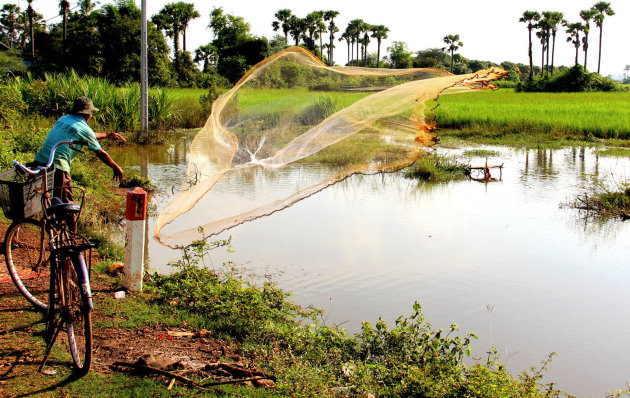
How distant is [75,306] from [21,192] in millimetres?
908

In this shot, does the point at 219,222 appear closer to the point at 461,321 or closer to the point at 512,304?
the point at 461,321

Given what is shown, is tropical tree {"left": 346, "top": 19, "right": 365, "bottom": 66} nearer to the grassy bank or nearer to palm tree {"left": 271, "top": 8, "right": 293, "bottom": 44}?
palm tree {"left": 271, "top": 8, "right": 293, "bottom": 44}

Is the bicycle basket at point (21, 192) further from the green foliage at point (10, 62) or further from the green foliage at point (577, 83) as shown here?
the green foliage at point (577, 83)

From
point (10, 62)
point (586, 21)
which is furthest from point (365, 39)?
point (10, 62)

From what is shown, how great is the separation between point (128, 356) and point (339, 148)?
2.59 metres

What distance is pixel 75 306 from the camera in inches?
123

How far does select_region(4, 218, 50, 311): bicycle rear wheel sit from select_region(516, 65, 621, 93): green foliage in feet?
143

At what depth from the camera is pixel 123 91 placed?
17.0 metres

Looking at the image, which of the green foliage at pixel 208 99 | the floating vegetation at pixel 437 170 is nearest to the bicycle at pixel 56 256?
the floating vegetation at pixel 437 170

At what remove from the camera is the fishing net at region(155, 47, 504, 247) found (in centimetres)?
467

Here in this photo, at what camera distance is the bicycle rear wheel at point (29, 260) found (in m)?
3.91

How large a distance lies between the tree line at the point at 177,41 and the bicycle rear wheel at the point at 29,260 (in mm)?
9985

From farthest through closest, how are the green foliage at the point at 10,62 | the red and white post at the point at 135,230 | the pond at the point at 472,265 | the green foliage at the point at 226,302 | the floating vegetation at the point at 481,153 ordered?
the green foliage at the point at 10,62 → the floating vegetation at the point at 481,153 → the pond at the point at 472,265 → the red and white post at the point at 135,230 → the green foliage at the point at 226,302

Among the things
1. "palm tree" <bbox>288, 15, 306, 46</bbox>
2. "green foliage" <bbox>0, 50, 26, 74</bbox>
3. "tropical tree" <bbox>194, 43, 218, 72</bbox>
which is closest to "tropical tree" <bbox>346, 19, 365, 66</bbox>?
"palm tree" <bbox>288, 15, 306, 46</bbox>
